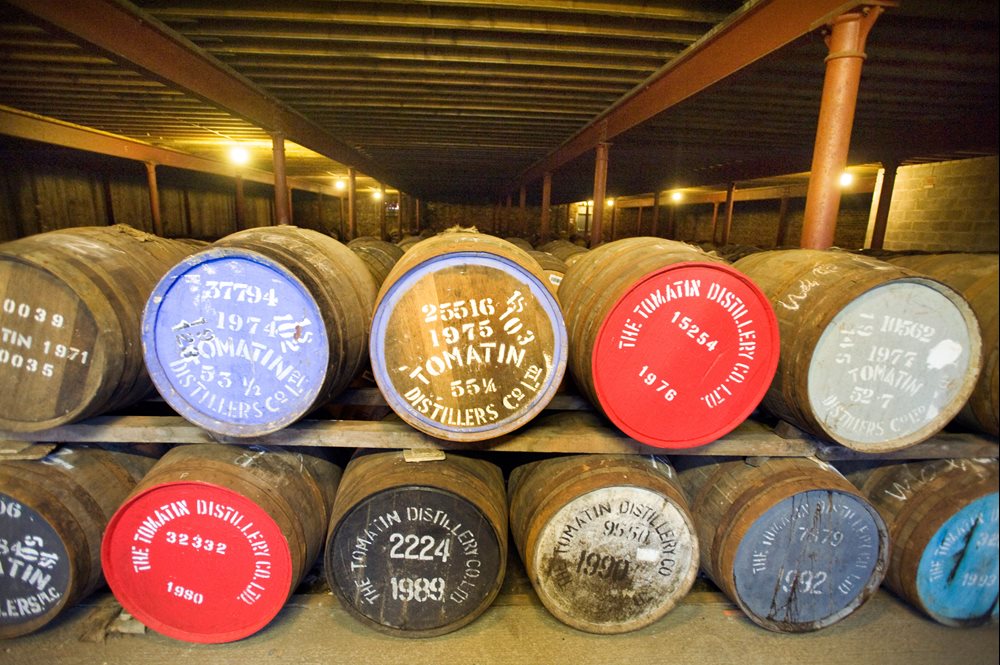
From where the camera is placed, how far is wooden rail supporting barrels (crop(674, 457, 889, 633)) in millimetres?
2412

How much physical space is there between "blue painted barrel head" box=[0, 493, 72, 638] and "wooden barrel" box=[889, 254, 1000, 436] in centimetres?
415

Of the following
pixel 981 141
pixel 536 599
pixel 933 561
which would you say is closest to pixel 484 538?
pixel 536 599

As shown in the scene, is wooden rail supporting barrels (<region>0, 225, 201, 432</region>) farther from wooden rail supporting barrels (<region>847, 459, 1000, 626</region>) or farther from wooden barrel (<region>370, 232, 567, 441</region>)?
wooden rail supporting barrels (<region>847, 459, 1000, 626</region>)

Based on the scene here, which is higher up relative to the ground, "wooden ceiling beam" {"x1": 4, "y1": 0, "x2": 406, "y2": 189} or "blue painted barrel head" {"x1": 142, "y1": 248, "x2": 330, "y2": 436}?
"wooden ceiling beam" {"x1": 4, "y1": 0, "x2": 406, "y2": 189}

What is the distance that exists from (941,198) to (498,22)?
433 inches

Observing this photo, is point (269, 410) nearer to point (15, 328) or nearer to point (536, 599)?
point (15, 328)

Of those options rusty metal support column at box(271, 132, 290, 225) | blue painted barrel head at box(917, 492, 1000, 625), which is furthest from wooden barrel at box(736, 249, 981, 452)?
rusty metal support column at box(271, 132, 290, 225)

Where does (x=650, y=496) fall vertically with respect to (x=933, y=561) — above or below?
above

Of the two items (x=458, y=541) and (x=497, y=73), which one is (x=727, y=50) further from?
(x=458, y=541)

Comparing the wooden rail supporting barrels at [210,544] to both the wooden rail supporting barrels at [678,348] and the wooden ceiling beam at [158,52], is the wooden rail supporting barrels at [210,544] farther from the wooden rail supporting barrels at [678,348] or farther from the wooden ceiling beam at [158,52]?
the wooden ceiling beam at [158,52]

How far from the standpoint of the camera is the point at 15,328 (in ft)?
7.27

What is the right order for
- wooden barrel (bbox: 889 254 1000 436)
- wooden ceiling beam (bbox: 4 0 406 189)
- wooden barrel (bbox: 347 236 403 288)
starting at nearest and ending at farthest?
wooden barrel (bbox: 889 254 1000 436) → wooden ceiling beam (bbox: 4 0 406 189) → wooden barrel (bbox: 347 236 403 288)

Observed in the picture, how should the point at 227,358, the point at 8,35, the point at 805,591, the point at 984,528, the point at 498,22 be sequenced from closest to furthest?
the point at 227,358, the point at 984,528, the point at 805,591, the point at 498,22, the point at 8,35

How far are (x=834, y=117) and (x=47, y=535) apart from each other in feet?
15.1
